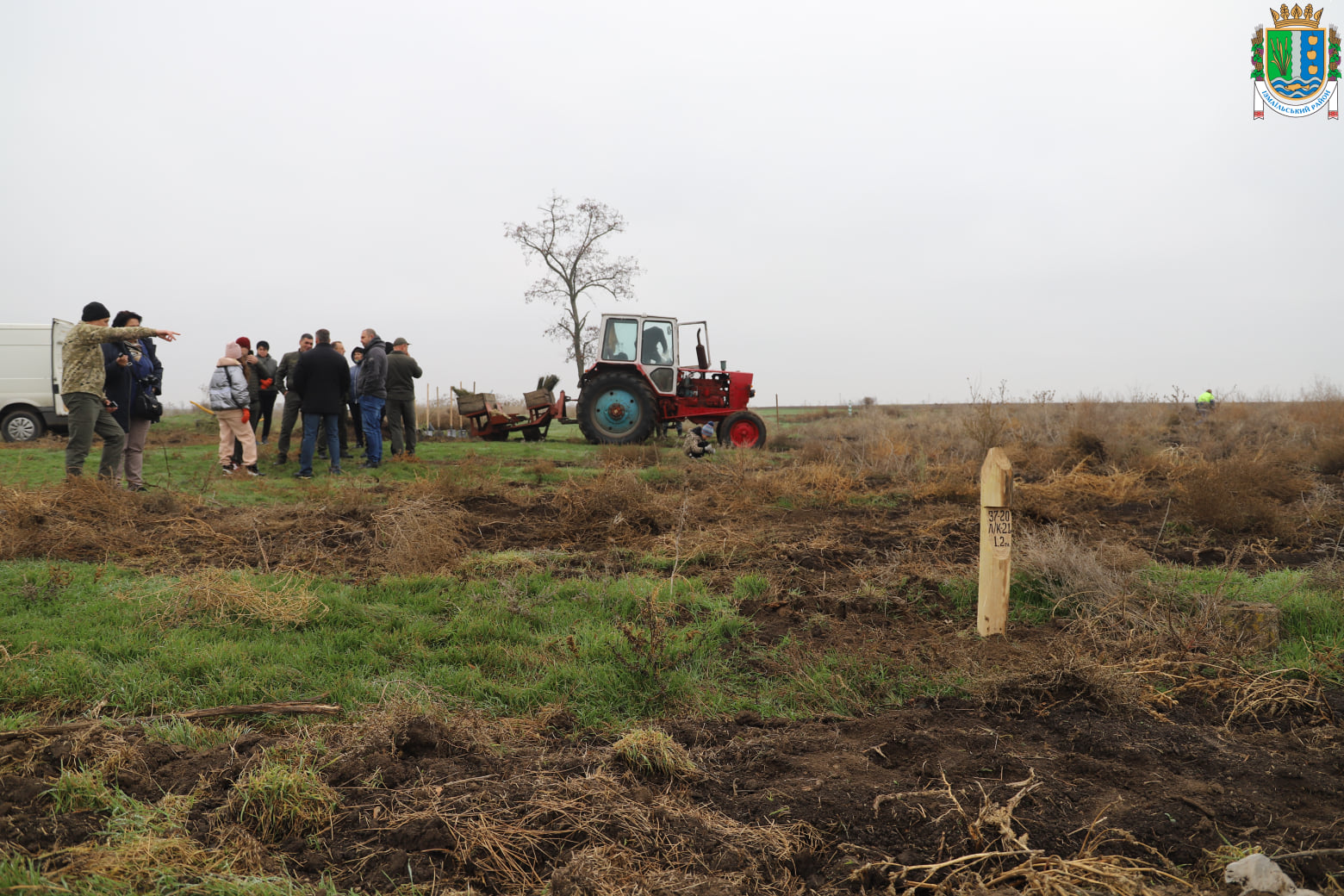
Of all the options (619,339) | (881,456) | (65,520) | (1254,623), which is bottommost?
(1254,623)

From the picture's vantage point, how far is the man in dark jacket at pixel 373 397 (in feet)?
39.0

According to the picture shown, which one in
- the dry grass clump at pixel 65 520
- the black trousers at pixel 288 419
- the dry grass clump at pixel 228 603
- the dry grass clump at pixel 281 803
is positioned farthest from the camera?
the black trousers at pixel 288 419

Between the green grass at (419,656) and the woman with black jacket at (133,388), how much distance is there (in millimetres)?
3884

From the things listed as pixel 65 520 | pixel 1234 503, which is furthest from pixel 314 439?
pixel 1234 503

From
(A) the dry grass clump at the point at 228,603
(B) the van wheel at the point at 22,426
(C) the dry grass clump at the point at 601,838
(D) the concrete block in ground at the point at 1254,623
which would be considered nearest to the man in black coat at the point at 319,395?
(A) the dry grass clump at the point at 228,603

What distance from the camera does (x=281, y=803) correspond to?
2559 millimetres

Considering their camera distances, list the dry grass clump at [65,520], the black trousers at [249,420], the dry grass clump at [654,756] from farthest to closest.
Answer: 1. the black trousers at [249,420]
2. the dry grass clump at [65,520]
3. the dry grass clump at [654,756]

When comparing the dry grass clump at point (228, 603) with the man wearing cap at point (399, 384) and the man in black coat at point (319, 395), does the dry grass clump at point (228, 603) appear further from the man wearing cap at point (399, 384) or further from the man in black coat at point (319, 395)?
the man wearing cap at point (399, 384)

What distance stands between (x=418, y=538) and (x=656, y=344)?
10.7 metres

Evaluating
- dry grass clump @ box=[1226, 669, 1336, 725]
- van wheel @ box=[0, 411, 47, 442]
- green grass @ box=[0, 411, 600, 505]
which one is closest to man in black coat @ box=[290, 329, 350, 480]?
green grass @ box=[0, 411, 600, 505]

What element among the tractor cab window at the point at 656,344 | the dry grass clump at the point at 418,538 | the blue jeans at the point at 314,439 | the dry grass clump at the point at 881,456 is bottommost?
the dry grass clump at the point at 418,538

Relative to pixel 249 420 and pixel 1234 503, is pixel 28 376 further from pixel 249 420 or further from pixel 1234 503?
pixel 1234 503

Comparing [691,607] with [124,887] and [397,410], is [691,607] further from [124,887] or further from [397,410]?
[397,410]

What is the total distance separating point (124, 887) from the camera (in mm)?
2137
